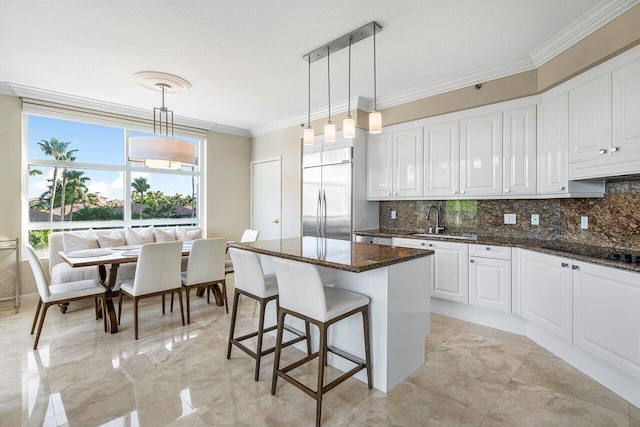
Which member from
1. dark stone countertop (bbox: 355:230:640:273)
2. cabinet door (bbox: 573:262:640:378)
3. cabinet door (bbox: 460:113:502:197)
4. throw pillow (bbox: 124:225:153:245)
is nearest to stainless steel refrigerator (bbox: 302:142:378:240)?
dark stone countertop (bbox: 355:230:640:273)

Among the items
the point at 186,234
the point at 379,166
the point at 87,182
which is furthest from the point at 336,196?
the point at 87,182

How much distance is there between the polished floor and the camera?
189 centimetres

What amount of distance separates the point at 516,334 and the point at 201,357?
2908mm

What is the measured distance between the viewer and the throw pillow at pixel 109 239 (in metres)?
4.22

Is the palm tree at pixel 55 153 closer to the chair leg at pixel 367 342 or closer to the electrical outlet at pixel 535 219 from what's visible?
the chair leg at pixel 367 342

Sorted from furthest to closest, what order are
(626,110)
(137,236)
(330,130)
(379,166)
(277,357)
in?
1. (137,236)
2. (379,166)
3. (330,130)
4. (626,110)
5. (277,357)

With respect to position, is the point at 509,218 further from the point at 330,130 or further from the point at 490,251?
the point at 330,130

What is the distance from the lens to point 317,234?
4707 millimetres

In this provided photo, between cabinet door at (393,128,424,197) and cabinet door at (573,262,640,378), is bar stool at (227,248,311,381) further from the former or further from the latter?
cabinet door at (393,128,424,197)

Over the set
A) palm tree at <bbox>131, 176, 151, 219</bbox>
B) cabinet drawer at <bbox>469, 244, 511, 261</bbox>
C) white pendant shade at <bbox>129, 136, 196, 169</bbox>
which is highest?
white pendant shade at <bbox>129, 136, 196, 169</bbox>

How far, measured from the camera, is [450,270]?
3438 mm

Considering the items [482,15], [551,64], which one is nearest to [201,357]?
[482,15]

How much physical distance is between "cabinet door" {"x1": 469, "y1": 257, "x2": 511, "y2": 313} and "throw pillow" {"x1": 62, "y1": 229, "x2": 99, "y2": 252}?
179 inches

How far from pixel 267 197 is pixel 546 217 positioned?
416 cm
